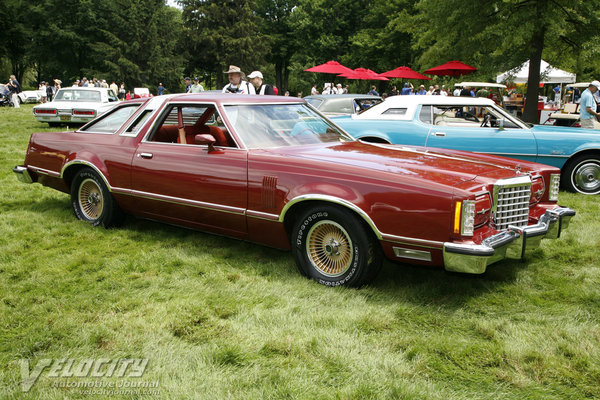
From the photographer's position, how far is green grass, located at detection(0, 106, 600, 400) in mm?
2857

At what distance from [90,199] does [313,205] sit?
2947mm

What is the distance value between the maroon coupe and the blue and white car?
3.17m

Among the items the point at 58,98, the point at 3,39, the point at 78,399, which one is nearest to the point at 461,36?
Result: the point at 58,98

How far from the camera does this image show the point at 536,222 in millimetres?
4418

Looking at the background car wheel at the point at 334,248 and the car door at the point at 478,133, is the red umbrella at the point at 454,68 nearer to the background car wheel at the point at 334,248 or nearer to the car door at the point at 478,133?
the car door at the point at 478,133

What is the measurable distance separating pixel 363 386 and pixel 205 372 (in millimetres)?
855

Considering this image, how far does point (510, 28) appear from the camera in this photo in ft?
46.9

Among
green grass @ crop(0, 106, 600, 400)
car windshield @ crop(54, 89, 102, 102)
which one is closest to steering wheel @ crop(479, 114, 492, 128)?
green grass @ crop(0, 106, 600, 400)

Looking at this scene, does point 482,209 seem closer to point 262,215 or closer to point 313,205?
point 313,205

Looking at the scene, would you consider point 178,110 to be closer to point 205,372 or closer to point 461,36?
point 205,372

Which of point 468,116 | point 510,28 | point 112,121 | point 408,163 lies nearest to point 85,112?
point 112,121

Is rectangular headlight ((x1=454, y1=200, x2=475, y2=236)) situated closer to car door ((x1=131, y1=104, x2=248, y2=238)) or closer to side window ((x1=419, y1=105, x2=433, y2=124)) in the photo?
car door ((x1=131, y1=104, x2=248, y2=238))

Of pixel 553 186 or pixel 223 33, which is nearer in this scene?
pixel 553 186

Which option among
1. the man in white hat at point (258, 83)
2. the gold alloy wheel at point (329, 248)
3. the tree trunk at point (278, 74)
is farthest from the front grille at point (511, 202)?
the tree trunk at point (278, 74)
